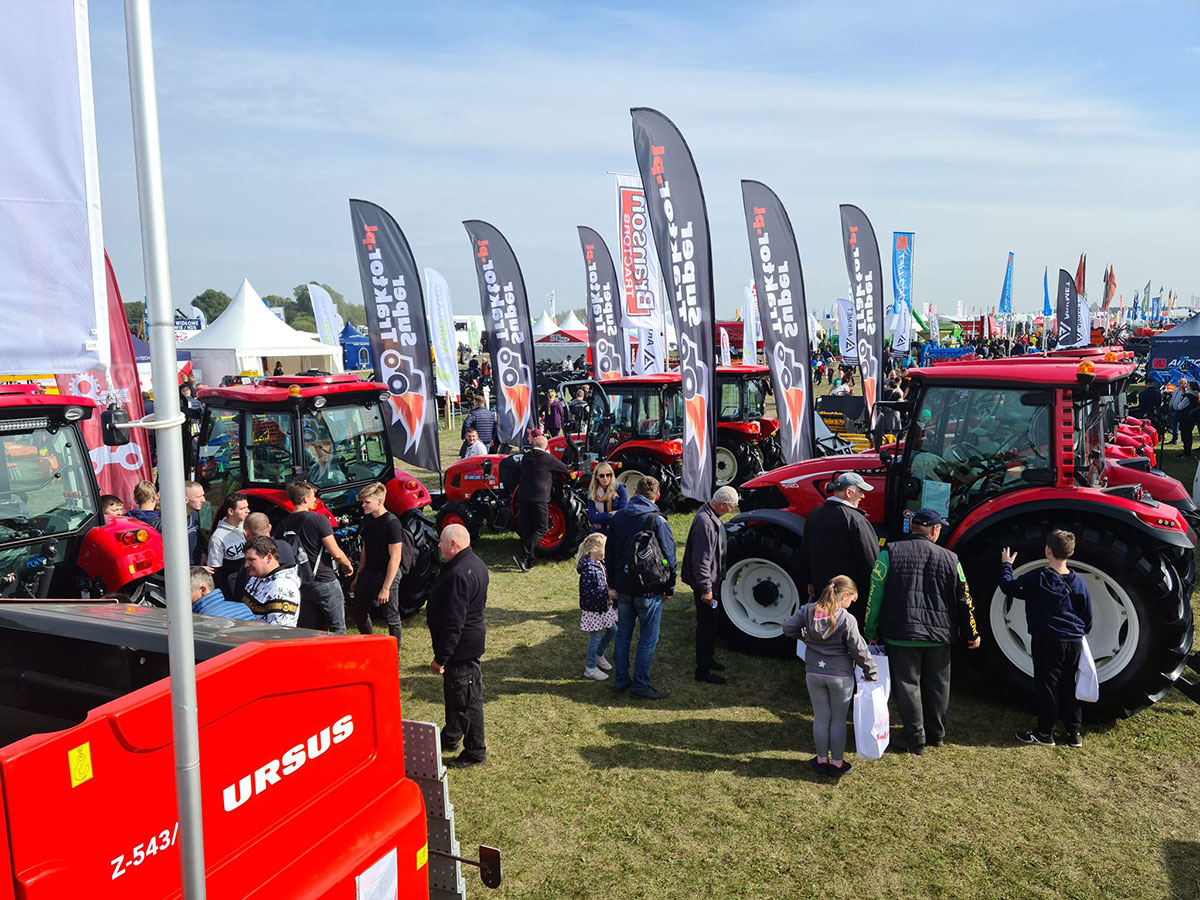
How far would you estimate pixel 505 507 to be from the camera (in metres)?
8.73

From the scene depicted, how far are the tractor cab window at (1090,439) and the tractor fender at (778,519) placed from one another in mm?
1723

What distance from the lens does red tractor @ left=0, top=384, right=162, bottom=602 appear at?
4.84m

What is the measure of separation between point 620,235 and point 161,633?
13.1m

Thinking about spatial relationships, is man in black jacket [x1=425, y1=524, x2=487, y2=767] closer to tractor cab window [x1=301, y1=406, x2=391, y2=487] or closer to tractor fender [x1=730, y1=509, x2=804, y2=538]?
tractor fender [x1=730, y1=509, x2=804, y2=538]

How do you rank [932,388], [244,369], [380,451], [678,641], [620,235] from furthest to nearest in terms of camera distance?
1. [244,369]
2. [620,235]
3. [380,451]
4. [678,641]
5. [932,388]

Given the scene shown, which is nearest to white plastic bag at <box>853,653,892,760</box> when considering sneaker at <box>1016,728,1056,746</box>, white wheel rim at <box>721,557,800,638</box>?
sneaker at <box>1016,728,1056,746</box>

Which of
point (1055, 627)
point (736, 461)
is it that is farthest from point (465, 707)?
point (736, 461)

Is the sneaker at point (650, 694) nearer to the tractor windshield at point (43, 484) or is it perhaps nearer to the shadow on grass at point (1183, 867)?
the shadow on grass at point (1183, 867)

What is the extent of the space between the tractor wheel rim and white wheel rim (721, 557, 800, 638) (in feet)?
9.34

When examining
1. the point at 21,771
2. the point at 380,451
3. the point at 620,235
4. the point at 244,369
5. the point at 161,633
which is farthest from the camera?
the point at 244,369

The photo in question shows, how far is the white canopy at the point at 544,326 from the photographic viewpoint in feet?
126

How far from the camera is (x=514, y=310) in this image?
491 inches

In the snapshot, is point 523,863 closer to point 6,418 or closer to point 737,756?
point 737,756

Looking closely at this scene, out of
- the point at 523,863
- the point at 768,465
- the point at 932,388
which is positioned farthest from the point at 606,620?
the point at 768,465
